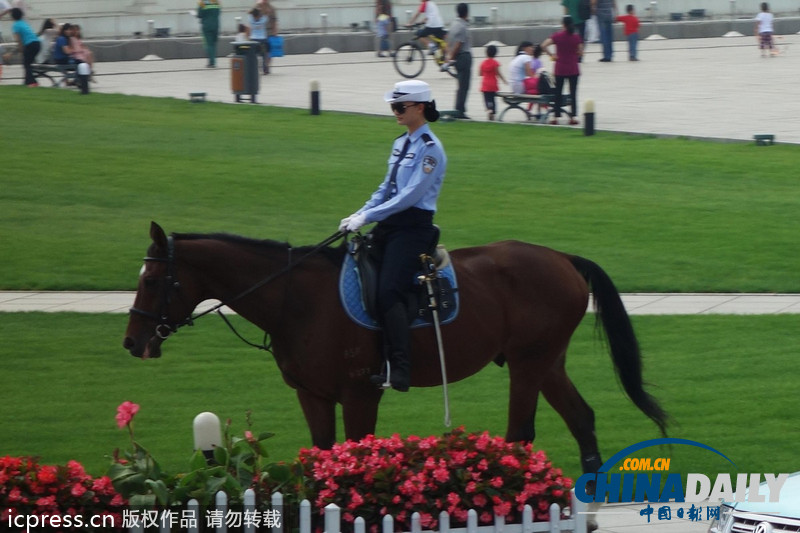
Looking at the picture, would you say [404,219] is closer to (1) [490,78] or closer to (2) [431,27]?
(1) [490,78]

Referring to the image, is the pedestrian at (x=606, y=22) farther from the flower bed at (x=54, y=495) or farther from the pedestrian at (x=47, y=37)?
the flower bed at (x=54, y=495)

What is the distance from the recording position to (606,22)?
137ft

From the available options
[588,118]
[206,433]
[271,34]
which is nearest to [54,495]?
[206,433]

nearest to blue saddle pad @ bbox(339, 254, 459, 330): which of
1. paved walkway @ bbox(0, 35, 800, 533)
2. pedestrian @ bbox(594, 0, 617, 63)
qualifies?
paved walkway @ bbox(0, 35, 800, 533)

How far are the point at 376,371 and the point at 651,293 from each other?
861cm

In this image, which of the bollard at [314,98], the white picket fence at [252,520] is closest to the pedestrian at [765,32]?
the bollard at [314,98]

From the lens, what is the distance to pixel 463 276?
916 centimetres

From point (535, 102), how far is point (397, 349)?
2159 centimetres

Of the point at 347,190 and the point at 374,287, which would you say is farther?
the point at 347,190

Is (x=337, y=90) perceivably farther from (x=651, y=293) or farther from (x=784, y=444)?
(x=784, y=444)

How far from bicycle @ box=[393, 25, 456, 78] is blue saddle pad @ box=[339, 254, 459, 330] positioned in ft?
96.3

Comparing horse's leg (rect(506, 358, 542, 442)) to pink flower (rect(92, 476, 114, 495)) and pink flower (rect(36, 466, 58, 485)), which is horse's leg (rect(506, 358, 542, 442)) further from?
pink flower (rect(36, 466, 58, 485))

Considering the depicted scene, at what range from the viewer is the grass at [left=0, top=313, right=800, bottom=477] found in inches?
411

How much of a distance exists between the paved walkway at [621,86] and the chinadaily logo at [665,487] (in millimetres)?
18618
